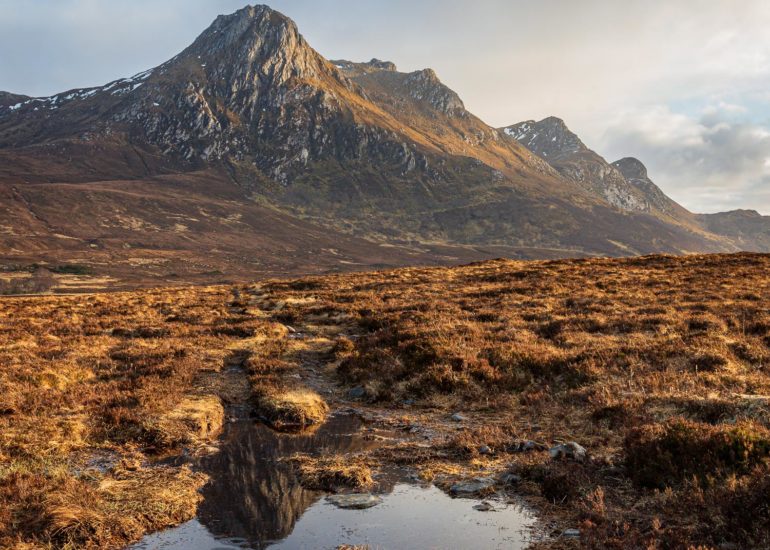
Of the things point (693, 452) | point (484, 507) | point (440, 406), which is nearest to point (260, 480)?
point (484, 507)

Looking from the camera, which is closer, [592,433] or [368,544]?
[368,544]

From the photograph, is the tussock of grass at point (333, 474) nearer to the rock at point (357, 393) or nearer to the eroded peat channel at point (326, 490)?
the eroded peat channel at point (326, 490)

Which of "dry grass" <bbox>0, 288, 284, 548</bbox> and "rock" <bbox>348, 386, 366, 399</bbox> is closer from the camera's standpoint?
"dry grass" <bbox>0, 288, 284, 548</bbox>

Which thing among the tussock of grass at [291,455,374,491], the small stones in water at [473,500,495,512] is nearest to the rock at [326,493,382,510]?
the tussock of grass at [291,455,374,491]

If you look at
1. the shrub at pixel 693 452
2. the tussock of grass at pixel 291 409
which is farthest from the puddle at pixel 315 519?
the tussock of grass at pixel 291 409

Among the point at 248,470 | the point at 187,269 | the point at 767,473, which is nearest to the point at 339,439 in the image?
the point at 248,470

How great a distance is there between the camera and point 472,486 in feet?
32.0

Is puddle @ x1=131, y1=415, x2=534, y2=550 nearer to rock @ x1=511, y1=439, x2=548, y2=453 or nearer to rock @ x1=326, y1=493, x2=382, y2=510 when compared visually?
rock @ x1=326, y1=493, x2=382, y2=510

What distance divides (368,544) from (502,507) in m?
2.52

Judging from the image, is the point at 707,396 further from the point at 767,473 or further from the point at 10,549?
the point at 10,549

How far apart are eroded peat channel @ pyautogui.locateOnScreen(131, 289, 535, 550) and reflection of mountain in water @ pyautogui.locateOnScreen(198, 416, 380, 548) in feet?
0.07

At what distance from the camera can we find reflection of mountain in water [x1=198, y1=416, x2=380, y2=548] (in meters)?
8.57

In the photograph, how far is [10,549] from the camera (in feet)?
23.5

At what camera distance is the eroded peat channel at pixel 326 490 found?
8047mm
